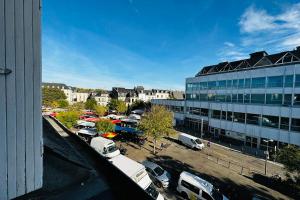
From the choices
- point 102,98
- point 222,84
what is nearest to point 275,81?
point 222,84

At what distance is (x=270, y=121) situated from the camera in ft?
88.3

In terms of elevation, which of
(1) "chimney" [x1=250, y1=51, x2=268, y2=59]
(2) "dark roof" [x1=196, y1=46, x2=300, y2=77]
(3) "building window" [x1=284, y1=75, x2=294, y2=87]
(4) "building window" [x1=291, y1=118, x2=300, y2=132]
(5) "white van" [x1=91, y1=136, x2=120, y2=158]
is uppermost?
(1) "chimney" [x1=250, y1=51, x2=268, y2=59]

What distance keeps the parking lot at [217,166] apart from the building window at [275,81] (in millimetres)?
10883

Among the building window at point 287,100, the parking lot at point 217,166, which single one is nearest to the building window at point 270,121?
the building window at point 287,100

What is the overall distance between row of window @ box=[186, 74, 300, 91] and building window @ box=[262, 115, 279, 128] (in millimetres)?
4521

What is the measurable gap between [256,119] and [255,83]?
18.7 ft

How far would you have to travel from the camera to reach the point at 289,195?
15.5 metres

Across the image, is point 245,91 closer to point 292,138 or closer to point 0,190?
point 292,138

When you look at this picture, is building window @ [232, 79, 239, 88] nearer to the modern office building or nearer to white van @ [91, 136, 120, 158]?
the modern office building

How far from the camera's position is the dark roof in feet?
98.3

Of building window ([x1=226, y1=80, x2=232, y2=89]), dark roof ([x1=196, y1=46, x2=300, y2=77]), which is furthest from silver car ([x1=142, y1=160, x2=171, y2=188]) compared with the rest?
dark roof ([x1=196, y1=46, x2=300, y2=77])

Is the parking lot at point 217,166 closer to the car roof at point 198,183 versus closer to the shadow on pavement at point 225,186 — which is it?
the shadow on pavement at point 225,186

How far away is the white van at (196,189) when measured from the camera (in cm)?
1278

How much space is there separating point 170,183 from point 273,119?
63.7 ft
